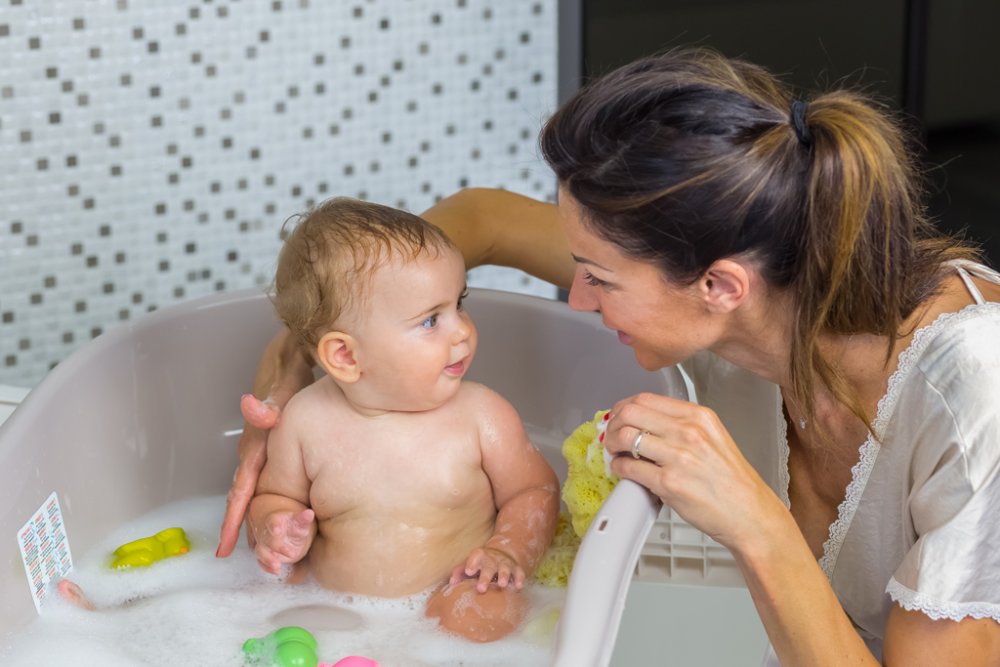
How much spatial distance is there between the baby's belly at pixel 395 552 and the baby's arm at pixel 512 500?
50 millimetres

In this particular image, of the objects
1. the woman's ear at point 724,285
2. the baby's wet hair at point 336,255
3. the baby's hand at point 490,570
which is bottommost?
the baby's hand at point 490,570

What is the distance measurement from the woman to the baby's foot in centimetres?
67

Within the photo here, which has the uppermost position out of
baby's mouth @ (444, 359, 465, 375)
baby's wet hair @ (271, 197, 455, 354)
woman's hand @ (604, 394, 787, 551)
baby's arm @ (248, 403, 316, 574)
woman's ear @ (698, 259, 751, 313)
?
woman's ear @ (698, 259, 751, 313)

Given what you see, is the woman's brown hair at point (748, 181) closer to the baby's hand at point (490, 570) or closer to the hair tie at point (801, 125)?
the hair tie at point (801, 125)

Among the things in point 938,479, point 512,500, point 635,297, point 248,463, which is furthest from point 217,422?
point 938,479

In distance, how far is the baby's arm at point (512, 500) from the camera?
1498mm

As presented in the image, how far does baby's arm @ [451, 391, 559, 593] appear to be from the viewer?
1.50m

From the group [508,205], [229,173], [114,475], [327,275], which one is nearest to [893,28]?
[508,205]

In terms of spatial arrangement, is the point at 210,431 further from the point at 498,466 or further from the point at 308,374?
the point at 498,466

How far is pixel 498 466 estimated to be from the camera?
159 centimetres

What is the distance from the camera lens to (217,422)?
188cm

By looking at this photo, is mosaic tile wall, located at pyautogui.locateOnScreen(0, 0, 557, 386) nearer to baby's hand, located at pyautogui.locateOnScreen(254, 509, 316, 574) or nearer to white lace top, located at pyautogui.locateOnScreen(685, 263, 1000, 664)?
baby's hand, located at pyautogui.locateOnScreen(254, 509, 316, 574)

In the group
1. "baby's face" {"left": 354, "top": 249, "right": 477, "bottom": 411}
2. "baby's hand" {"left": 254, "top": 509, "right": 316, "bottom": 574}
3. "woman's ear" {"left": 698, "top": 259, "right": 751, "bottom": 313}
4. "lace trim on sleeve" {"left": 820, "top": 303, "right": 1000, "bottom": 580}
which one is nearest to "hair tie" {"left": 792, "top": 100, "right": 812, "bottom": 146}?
"woman's ear" {"left": 698, "top": 259, "right": 751, "bottom": 313}

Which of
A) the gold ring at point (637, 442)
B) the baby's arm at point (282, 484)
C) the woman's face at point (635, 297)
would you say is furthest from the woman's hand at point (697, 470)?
the baby's arm at point (282, 484)
